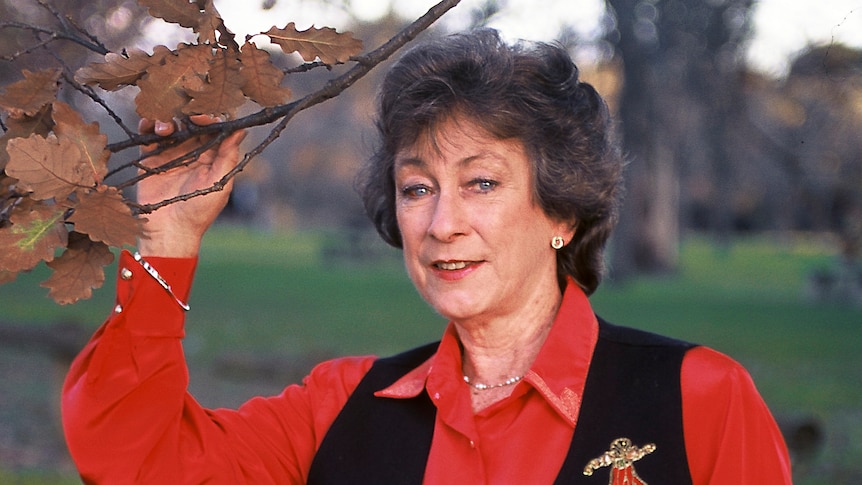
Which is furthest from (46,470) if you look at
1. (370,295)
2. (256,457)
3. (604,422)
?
(370,295)

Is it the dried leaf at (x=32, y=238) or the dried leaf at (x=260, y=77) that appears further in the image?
the dried leaf at (x=260, y=77)

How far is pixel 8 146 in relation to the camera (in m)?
1.71

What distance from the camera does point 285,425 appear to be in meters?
2.70

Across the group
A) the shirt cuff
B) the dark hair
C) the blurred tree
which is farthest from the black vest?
the blurred tree

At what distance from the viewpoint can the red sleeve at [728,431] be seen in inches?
85.6

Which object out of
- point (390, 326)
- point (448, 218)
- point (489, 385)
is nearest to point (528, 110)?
point (448, 218)

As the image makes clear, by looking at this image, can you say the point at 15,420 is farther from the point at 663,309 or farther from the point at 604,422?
the point at 663,309

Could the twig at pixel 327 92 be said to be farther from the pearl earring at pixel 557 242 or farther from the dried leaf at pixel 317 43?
the pearl earring at pixel 557 242

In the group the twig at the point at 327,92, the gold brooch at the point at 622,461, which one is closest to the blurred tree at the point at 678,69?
the gold brooch at the point at 622,461

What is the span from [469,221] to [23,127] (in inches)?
40.3

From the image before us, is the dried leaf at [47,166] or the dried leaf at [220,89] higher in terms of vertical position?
the dried leaf at [220,89]

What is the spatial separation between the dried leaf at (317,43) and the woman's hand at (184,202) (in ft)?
A: 1.42

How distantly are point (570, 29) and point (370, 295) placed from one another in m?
9.00

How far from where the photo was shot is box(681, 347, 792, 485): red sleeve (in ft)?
7.13
